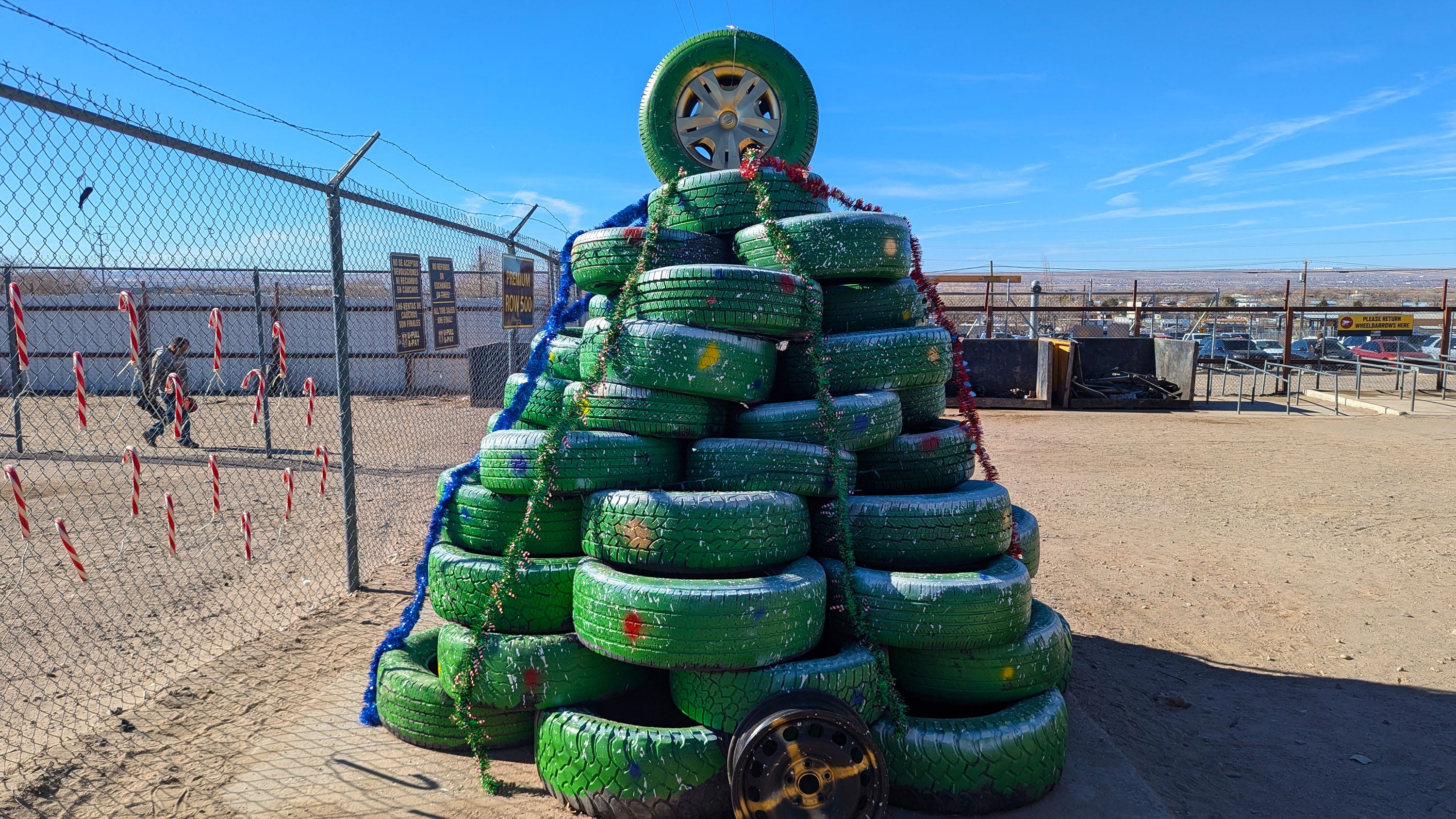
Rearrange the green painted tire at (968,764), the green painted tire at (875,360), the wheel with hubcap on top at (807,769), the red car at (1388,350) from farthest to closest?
the red car at (1388,350) → the green painted tire at (875,360) → the green painted tire at (968,764) → the wheel with hubcap on top at (807,769)

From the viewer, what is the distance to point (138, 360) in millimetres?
4582

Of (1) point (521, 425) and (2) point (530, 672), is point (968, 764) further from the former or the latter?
(1) point (521, 425)

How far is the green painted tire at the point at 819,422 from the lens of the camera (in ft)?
12.5

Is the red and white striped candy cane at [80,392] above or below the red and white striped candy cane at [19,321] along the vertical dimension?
below

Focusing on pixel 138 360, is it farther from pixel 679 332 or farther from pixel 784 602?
pixel 784 602

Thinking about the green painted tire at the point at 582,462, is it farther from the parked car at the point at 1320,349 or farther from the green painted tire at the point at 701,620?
the parked car at the point at 1320,349

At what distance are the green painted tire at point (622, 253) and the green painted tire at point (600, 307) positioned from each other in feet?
0.17

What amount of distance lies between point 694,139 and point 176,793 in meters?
4.53

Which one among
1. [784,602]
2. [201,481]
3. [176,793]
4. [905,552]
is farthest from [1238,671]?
[201,481]

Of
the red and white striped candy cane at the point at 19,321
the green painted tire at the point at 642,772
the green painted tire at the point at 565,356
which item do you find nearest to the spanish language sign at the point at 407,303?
the red and white striped candy cane at the point at 19,321

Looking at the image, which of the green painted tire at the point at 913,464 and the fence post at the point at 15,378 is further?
the fence post at the point at 15,378

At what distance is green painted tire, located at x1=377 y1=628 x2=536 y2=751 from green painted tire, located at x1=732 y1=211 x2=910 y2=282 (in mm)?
2616

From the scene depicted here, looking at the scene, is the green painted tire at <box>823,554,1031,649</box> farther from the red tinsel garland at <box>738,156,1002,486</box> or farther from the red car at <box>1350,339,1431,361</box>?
the red car at <box>1350,339,1431,361</box>

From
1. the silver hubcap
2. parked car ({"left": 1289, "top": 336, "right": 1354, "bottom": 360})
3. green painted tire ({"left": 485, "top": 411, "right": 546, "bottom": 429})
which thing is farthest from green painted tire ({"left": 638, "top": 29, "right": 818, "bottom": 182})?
parked car ({"left": 1289, "top": 336, "right": 1354, "bottom": 360})
